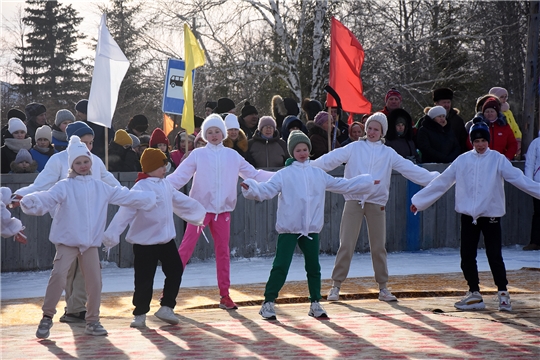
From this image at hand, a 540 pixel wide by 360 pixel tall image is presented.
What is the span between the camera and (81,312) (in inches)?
352

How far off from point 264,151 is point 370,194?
11.6 feet

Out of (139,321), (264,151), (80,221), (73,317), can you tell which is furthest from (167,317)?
(264,151)

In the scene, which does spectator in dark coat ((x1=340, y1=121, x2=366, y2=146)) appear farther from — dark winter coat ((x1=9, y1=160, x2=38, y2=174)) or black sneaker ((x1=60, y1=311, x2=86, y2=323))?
black sneaker ((x1=60, y1=311, x2=86, y2=323))

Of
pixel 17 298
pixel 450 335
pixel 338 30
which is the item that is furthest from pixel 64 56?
pixel 450 335

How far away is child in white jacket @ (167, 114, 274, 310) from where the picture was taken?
31.9 ft

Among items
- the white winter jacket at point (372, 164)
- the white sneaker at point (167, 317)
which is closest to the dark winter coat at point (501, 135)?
the white winter jacket at point (372, 164)

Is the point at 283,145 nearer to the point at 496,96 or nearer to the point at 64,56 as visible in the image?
the point at 496,96

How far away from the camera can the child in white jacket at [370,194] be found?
10.1m

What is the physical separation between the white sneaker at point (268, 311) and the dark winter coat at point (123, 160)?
16.3 feet

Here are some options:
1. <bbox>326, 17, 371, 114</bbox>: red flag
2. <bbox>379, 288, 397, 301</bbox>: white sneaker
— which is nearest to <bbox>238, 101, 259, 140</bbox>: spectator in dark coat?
<bbox>326, 17, 371, 114</bbox>: red flag

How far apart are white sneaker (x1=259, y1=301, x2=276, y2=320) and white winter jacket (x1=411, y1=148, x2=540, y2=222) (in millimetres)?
2225

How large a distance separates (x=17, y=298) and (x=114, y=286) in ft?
3.99

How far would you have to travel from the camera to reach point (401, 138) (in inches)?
550

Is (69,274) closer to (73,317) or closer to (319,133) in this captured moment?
(73,317)
